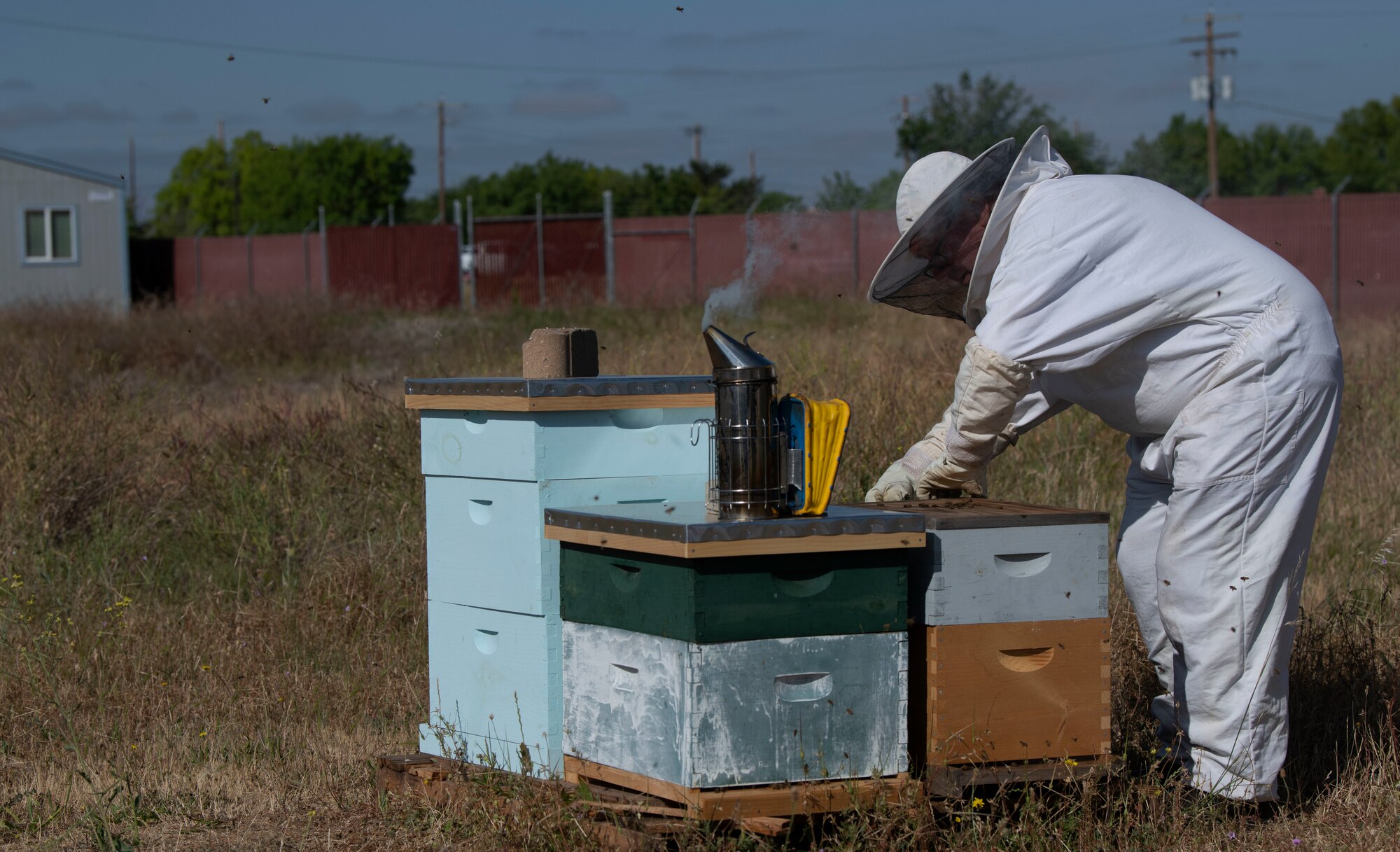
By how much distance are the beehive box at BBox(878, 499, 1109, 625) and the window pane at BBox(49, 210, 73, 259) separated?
2601 cm

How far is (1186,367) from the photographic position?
10.3 feet

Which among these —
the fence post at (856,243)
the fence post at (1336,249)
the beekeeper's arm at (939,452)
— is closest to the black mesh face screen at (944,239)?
the beekeeper's arm at (939,452)

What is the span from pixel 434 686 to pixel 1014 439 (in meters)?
1.73

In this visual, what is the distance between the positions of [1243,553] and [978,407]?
743 millimetres

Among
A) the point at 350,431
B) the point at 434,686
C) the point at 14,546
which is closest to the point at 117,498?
the point at 14,546

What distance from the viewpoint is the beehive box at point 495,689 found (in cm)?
Result: 319

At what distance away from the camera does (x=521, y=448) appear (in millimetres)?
3225

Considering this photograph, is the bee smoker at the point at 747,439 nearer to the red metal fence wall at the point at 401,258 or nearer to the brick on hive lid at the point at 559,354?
the brick on hive lid at the point at 559,354

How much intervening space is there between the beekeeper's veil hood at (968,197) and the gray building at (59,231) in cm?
2439

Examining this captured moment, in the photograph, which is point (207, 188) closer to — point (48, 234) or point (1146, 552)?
point (48, 234)

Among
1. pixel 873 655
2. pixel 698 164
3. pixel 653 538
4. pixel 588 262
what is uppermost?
pixel 698 164

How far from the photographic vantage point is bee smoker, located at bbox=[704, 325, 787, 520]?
293cm

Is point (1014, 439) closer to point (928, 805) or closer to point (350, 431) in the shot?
point (928, 805)

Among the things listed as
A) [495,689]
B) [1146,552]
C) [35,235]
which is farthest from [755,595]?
[35,235]
